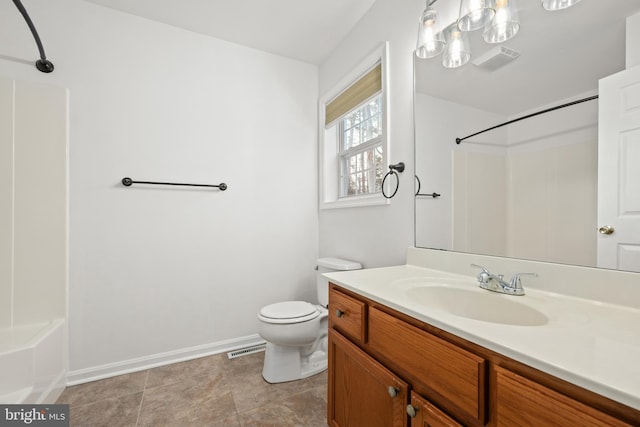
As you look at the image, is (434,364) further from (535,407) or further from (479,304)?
(479,304)

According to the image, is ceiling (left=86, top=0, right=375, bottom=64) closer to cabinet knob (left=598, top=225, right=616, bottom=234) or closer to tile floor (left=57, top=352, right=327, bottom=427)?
cabinet knob (left=598, top=225, right=616, bottom=234)

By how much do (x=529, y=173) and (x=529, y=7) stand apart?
0.62 metres

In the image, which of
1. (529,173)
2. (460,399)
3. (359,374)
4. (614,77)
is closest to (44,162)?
(359,374)

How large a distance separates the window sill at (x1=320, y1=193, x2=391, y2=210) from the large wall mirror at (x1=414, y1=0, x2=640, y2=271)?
1.12 ft

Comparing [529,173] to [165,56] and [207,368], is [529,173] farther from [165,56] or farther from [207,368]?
[165,56]

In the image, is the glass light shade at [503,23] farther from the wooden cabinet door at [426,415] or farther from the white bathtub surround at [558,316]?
the wooden cabinet door at [426,415]

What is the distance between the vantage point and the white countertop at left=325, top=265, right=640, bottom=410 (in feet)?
1.42

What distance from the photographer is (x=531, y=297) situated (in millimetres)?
867

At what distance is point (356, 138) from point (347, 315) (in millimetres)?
1592

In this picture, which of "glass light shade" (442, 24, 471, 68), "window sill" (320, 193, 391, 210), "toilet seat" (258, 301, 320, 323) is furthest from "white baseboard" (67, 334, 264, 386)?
"glass light shade" (442, 24, 471, 68)

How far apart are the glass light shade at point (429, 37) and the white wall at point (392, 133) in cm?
17

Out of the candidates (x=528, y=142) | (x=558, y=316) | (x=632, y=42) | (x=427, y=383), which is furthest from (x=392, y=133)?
(x=427, y=383)

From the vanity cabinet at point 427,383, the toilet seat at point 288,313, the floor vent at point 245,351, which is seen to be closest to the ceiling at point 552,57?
the vanity cabinet at point 427,383

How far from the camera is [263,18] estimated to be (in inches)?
75.3
